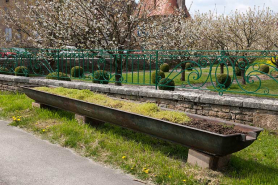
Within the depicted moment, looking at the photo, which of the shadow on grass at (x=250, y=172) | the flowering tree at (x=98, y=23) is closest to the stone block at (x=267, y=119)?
the shadow on grass at (x=250, y=172)

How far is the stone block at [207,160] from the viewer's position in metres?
3.83

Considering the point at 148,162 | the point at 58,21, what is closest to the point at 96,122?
the point at 148,162

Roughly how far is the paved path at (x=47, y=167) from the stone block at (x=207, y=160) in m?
0.88

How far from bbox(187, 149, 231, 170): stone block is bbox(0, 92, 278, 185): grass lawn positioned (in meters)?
0.09

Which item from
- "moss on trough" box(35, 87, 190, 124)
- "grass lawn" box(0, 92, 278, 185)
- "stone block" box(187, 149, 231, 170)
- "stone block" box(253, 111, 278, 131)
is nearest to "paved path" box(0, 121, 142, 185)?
"grass lawn" box(0, 92, 278, 185)

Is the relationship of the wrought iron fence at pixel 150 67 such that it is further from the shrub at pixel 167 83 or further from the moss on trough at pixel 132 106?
the moss on trough at pixel 132 106

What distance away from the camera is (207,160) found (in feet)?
12.6

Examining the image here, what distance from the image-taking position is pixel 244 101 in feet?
17.6

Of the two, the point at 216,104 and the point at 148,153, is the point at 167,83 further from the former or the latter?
the point at 148,153

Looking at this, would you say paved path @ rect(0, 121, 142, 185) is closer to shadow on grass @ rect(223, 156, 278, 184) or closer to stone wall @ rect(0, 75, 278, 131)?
shadow on grass @ rect(223, 156, 278, 184)

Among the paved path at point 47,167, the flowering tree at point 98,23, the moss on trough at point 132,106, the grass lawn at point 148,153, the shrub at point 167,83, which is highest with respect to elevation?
the flowering tree at point 98,23

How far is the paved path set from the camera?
3623 millimetres

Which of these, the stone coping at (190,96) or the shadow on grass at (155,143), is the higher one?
the stone coping at (190,96)

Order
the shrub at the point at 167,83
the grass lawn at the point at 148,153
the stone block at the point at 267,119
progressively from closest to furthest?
the grass lawn at the point at 148,153 → the stone block at the point at 267,119 → the shrub at the point at 167,83
